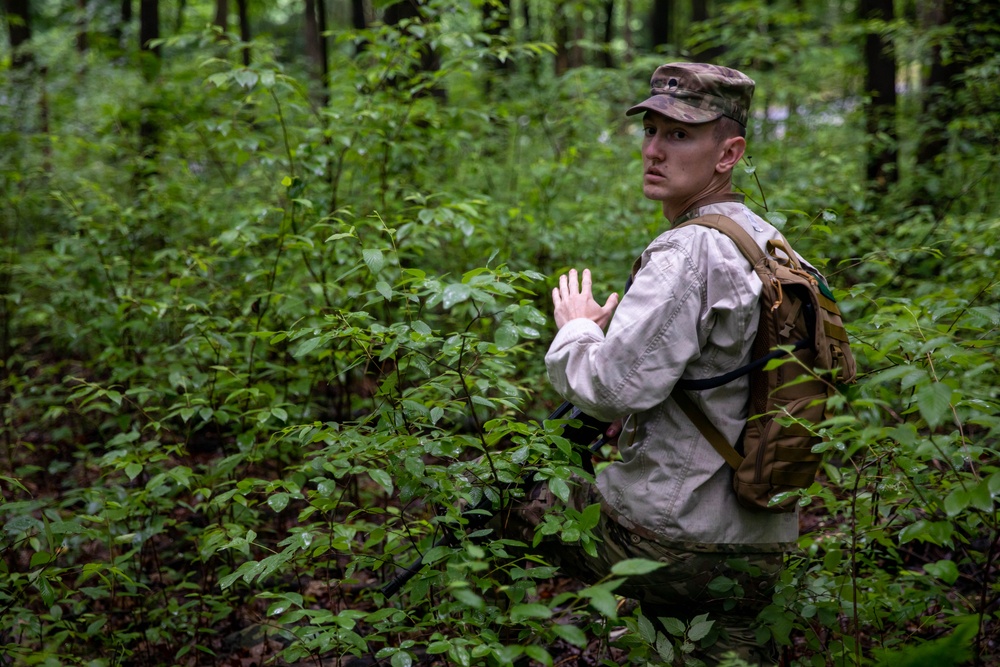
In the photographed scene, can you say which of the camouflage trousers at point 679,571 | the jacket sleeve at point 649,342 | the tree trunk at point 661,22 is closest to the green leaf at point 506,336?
the jacket sleeve at point 649,342

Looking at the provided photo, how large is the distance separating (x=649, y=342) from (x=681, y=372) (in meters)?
0.14

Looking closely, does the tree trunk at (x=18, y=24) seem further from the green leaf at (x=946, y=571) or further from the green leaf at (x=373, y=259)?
the green leaf at (x=946, y=571)

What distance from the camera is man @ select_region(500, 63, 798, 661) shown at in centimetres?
224

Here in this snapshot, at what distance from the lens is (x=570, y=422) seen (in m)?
2.58

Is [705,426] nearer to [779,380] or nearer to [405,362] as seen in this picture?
[779,380]

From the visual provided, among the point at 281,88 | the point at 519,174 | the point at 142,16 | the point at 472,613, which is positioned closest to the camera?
the point at 472,613

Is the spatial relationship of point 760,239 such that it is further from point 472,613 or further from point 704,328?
point 472,613

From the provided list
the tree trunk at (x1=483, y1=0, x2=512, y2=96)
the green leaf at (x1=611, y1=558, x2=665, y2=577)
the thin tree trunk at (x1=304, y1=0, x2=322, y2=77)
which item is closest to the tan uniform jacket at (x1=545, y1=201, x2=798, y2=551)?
the green leaf at (x1=611, y1=558, x2=665, y2=577)

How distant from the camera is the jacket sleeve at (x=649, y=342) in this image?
2225 millimetres

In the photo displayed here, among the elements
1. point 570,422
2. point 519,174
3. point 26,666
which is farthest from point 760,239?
point 519,174

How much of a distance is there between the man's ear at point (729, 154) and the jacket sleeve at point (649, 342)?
0.39 meters

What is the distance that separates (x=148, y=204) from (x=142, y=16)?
18.7 ft

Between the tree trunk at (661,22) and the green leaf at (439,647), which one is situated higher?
the tree trunk at (661,22)

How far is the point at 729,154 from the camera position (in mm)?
2553
